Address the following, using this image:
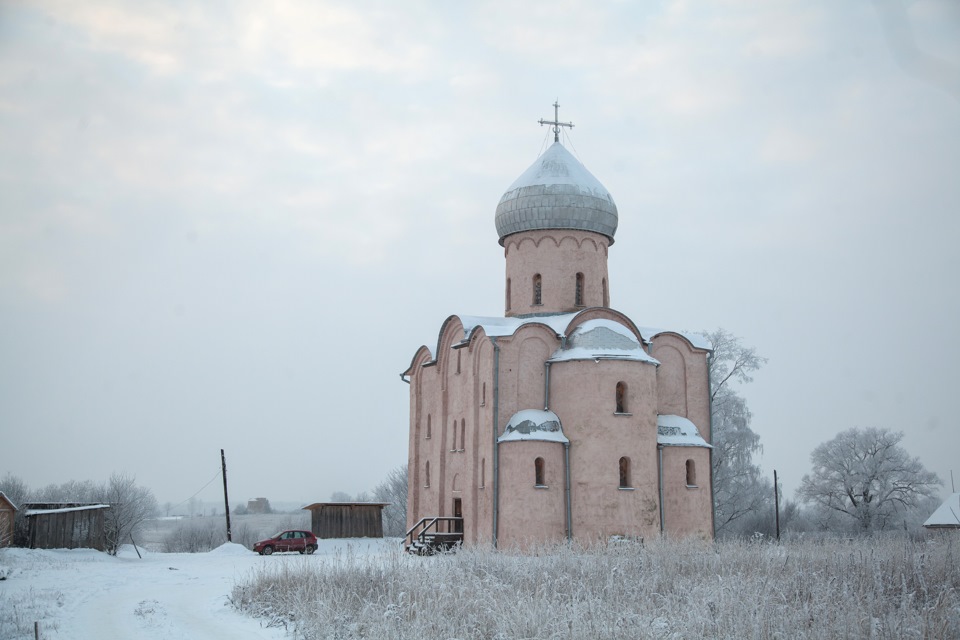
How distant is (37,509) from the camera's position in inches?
1065

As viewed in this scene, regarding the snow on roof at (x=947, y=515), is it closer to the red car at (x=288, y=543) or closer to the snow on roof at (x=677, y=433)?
the snow on roof at (x=677, y=433)

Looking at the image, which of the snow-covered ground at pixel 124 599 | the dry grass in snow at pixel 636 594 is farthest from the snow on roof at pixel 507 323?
the dry grass in snow at pixel 636 594

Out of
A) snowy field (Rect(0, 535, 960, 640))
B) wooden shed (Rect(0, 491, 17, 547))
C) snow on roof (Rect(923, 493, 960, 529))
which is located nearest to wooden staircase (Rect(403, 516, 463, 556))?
snowy field (Rect(0, 535, 960, 640))

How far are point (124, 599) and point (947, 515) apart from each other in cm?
3329

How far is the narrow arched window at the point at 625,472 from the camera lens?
22.9 m

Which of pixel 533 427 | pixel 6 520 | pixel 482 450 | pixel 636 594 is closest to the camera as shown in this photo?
pixel 636 594

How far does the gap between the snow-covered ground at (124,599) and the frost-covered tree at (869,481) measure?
27.4 metres

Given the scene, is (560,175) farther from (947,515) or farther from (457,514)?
(947,515)

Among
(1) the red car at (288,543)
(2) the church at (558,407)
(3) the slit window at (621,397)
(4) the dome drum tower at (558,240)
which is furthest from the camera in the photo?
(4) the dome drum tower at (558,240)

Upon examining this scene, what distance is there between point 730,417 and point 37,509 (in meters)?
24.4

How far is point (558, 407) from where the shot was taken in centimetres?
2364

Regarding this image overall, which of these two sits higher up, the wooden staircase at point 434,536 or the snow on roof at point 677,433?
the snow on roof at point 677,433

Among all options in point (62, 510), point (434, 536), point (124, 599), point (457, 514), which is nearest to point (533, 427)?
point (457, 514)

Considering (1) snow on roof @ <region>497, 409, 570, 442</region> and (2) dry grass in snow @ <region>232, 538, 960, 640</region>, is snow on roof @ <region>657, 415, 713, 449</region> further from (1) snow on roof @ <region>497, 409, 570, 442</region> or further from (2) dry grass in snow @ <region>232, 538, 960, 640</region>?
(2) dry grass in snow @ <region>232, 538, 960, 640</region>
